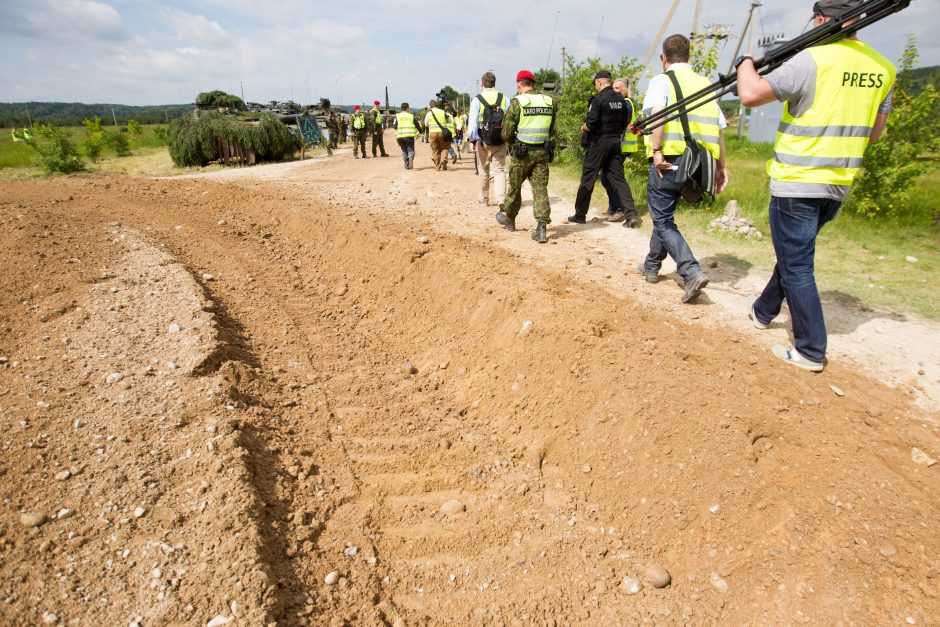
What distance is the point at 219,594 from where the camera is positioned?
6.24 ft

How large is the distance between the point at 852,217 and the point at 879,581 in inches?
255

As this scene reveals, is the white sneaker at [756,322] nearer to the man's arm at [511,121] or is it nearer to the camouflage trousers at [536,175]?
the camouflage trousers at [536,175]

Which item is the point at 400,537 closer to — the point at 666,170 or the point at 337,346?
the point at 337,346

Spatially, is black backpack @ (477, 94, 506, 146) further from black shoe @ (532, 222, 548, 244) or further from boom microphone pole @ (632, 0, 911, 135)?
boom microphone pole @ (632, 0, 911, 135)

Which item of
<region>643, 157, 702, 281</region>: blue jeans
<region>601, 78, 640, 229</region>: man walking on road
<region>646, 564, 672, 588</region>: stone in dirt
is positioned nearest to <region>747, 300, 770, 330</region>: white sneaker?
<region>643, 157, 702, 281</region>: blue jeans

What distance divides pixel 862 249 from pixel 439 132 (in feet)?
29.1

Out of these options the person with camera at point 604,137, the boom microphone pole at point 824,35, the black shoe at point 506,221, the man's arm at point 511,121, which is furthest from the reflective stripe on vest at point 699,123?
the black shoe at point 506,221

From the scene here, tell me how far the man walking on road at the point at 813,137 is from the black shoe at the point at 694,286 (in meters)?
0.74

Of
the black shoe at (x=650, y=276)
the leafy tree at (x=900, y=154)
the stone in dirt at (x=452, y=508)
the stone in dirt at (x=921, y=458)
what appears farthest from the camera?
the leafy tree at (x=900, y=154)

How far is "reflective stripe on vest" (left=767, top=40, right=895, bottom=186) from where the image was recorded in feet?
9.32

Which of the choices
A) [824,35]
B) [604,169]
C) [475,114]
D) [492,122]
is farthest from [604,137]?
[824,35]

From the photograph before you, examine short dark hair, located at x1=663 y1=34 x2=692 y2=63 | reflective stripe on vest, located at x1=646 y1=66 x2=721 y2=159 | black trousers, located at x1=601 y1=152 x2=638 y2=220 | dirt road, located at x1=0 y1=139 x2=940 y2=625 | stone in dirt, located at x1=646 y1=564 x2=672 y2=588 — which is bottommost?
stone in dirt, located at x1=646 y1=564 x2=672 y2=588

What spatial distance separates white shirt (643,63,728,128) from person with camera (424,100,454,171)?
26.5 ft

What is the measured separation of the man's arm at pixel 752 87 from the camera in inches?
115
